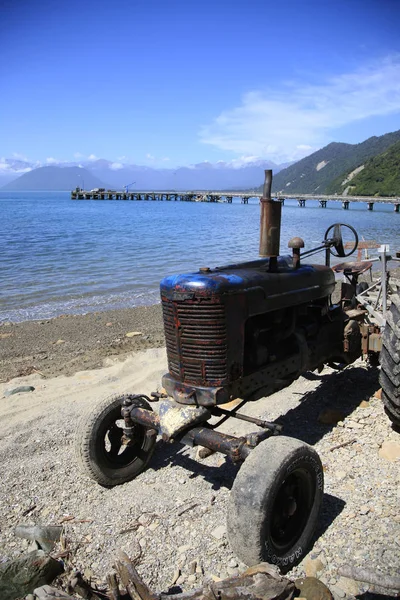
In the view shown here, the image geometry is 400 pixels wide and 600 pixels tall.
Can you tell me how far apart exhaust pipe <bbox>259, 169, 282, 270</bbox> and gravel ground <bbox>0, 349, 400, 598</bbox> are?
2.14 m

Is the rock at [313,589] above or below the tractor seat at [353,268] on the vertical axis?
below

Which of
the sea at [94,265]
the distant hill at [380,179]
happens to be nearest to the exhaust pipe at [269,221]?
the sea at [94,265]

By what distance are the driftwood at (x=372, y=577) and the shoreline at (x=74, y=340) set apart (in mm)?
5479

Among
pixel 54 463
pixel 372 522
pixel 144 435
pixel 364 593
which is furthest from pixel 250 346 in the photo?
pixel 54 463

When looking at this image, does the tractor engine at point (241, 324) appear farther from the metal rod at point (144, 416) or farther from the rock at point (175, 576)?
the rock at point (175, 576)

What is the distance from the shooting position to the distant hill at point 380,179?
9369cm

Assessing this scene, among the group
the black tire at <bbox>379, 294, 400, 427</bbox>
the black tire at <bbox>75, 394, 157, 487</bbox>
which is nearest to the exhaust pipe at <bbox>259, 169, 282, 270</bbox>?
the black tire at <bbox>379, 294, 400, 427</bbox>

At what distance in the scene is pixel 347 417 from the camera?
212 inches

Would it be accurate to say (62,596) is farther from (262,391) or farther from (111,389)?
(111,389)

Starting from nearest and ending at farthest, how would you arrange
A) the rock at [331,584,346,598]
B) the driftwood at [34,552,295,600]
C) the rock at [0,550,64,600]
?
the driftwood at [34,552,295,600], the rock at [331,584,346,598], the rock at [0,550,64,600]

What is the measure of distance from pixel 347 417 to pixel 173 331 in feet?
8.52

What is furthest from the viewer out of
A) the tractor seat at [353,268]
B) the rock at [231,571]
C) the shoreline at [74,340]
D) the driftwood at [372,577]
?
the shoreline at [74,340]

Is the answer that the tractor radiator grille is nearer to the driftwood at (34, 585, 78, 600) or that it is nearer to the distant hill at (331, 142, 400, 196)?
the driftwood at (34, 585, 78, 600)

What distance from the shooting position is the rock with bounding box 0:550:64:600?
3.17 metres
